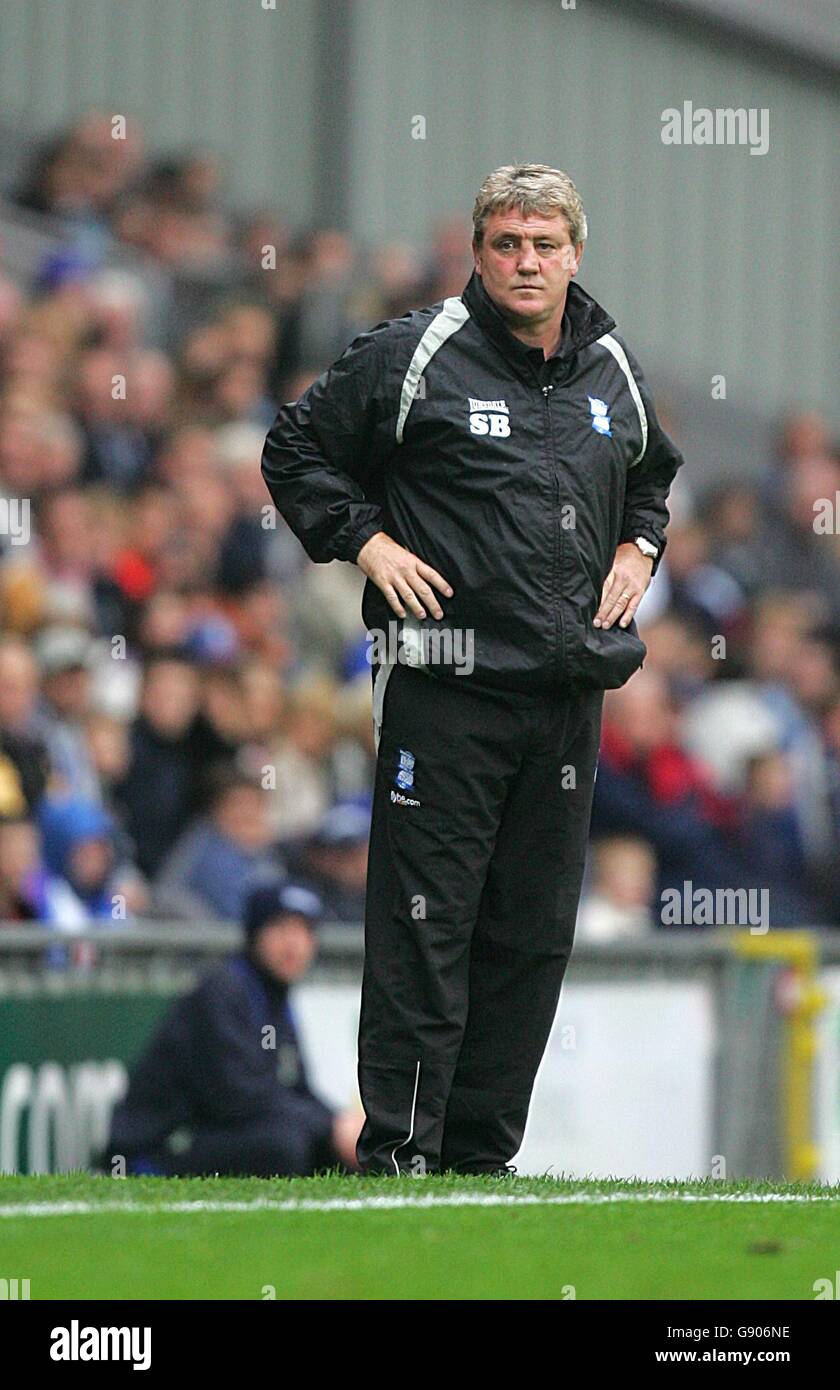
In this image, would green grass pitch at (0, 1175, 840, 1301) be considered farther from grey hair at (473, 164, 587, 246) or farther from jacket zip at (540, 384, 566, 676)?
grey hair at (473, 164, 587, 246)

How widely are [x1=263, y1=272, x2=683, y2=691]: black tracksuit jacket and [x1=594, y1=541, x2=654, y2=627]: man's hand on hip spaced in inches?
1.2

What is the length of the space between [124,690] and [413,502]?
220 inches

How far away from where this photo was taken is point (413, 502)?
661cm

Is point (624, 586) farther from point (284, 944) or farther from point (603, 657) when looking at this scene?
point (284, 944)

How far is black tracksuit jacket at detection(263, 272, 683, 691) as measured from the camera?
21.2 ft

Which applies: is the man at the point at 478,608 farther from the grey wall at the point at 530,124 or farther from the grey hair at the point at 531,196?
the grey wall at the point at 530,124

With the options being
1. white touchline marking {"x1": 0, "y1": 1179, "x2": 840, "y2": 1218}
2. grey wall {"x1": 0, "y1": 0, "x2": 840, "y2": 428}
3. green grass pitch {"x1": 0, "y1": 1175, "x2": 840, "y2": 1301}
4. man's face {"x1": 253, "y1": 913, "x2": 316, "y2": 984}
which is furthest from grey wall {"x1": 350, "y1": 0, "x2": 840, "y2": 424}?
white touchline marking {"x1": 0, "y1": 1179, "x2": 840, "y2": 1218}

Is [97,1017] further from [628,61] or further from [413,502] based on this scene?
[628,61]

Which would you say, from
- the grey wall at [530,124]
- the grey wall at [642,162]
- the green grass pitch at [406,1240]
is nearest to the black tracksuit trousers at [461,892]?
the green grass pitch at [406,1240]

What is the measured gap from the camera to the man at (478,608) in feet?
21.2

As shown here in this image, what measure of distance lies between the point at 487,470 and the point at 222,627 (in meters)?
6.70

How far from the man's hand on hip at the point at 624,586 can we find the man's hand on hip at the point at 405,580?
0.40m

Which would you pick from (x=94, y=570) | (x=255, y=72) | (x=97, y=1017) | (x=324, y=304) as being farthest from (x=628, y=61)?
(x=97, y=1017)

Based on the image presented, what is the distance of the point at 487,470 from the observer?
646cm
